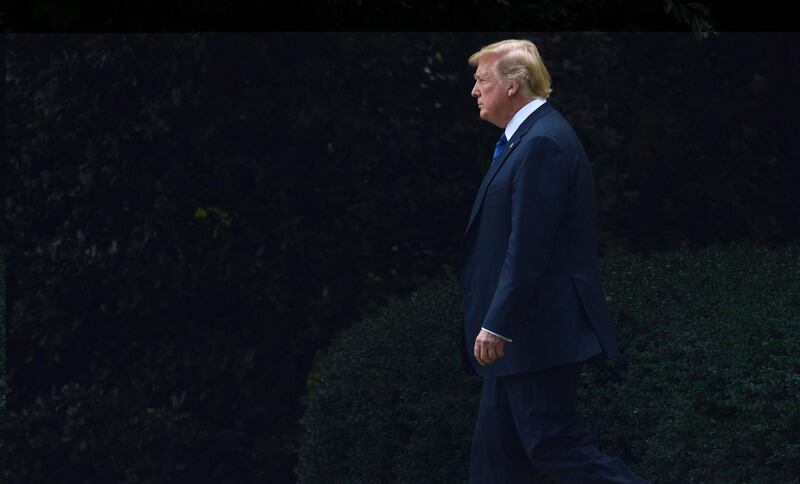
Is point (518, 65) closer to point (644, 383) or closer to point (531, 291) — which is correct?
point (531, 291)

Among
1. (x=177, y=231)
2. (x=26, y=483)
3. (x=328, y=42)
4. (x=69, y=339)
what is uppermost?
(x=328, y=42)

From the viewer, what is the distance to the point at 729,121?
709 cm

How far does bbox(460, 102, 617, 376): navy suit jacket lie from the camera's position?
501 cm

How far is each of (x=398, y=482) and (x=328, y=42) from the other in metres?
2.00

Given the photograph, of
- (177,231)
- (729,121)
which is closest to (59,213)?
(177,231)

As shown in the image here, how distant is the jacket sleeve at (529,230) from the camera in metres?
5.00

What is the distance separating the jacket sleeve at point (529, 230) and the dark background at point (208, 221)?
183 cm

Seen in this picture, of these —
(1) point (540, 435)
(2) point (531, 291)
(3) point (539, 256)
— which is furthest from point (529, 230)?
(1) point (540, 435)

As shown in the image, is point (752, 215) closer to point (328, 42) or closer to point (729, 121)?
point (729, 121)

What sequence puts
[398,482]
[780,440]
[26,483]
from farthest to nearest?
1. [26,483]
2. [398,482]
3. [780,440]

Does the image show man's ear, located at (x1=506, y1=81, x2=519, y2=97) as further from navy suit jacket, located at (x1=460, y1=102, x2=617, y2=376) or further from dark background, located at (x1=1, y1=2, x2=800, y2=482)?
dark background, located at (x1=1, y1=2, x2=800, y2=482)

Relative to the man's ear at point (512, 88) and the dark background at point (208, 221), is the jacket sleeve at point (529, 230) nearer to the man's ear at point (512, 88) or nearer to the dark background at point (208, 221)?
the man's ear at point (512, 88)

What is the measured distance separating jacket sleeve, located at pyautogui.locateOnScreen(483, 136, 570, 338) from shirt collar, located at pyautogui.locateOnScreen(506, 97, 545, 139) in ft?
0.57

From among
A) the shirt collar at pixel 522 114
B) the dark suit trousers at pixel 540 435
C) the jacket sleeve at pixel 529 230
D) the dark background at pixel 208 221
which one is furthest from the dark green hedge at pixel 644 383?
the shirt collar at pixel 522 114
